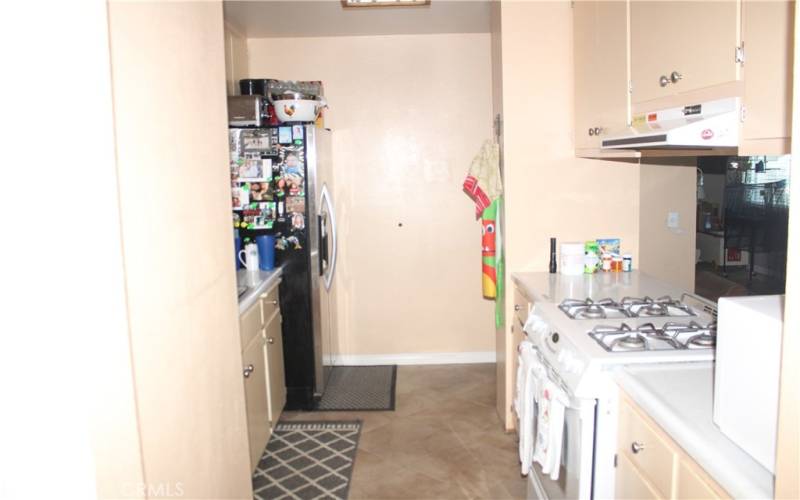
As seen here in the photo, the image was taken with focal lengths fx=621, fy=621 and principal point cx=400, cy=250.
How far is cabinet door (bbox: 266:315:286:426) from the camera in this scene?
11.2ft

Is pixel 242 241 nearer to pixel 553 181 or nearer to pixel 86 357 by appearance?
pixel 553 181

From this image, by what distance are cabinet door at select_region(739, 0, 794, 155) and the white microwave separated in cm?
46

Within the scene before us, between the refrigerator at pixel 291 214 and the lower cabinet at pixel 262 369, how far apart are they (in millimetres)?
138

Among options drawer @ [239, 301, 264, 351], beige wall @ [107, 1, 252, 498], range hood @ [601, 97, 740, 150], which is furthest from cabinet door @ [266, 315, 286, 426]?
range hood @ [601, 97, 740, 150]

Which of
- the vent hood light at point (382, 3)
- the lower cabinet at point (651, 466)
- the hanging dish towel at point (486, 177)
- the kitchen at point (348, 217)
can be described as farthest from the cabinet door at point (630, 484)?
the vent hood light at point (382, 3)

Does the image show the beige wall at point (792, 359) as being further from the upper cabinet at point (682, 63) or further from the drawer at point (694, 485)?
the upper cabinet at point (682, 63)

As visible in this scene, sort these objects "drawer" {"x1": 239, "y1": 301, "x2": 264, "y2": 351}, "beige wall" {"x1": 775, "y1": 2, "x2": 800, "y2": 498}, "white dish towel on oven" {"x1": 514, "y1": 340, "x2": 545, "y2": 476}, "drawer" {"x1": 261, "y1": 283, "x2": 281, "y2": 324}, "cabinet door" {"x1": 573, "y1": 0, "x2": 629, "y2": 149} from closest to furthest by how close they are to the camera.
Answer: "beige wall" {"x1": 775, "y1": 2, "x2": 800, "y2": 498}
"white dish towel on oven" {"x1": 514, "y1": 340, "x2": 545, "y2": 476}
"cabinet door" {"x1": 573, "y1": 0, "x2": 629, "y2": 149}
"drawer" {"x1": 239, "y1": 301, "x2": 264, "y2": 351}
"drawer" {"x1": 261, "y1": 283, "x2": 281, "y2": 324}

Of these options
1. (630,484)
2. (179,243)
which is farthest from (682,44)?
(179,243)

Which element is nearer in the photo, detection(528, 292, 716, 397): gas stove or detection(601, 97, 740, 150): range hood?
detection(601, 97, 740, 150): range hood

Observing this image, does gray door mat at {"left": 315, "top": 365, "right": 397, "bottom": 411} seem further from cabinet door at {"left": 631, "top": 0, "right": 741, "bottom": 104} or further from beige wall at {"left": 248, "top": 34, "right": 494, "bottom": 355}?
cabinet door at {"left": 631, "top": 0, "right": 741, "bottom": 104}

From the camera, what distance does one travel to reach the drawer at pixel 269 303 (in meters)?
3.29

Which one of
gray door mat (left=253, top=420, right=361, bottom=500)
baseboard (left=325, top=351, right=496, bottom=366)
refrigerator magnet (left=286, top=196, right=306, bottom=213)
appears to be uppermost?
refrigerator magnet (left=286, top=196, right=306, bottom=213)

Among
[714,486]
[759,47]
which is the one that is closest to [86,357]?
[714,486]

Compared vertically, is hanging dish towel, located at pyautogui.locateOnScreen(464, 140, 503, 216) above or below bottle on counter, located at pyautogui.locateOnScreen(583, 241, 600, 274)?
above
